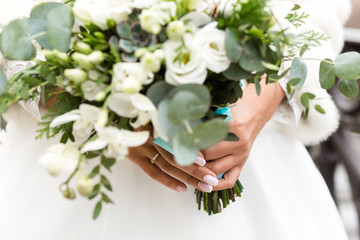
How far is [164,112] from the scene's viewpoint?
399 mm

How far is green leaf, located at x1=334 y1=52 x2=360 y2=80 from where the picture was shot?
549 mm

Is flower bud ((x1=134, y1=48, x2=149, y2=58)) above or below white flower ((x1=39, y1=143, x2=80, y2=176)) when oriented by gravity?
above

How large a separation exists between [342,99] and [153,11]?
155cm

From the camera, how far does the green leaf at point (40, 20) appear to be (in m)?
0.46

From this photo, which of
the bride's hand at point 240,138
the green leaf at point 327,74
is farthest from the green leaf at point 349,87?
the bride's hand at point 240,138

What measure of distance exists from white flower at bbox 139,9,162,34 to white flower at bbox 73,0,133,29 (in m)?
0.04

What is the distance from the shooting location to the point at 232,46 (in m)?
0.42

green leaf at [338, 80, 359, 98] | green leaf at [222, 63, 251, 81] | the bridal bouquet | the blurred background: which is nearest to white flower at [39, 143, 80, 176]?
the bridal bouquet

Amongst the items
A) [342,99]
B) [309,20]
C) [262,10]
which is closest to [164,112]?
[262,10]

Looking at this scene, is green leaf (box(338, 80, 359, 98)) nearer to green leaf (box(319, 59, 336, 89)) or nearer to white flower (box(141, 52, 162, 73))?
green leaf (box(319, 59, 336, 89))

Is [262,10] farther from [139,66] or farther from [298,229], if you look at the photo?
[298,229]

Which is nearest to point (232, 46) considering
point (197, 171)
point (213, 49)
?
point (213, 49)

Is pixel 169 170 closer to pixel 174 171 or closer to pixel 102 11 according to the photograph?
pixel 174 171

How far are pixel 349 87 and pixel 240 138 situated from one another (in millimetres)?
263
